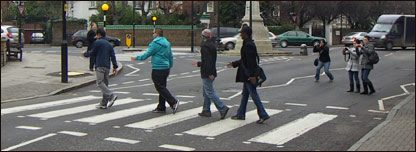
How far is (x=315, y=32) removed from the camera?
54594 millimetres

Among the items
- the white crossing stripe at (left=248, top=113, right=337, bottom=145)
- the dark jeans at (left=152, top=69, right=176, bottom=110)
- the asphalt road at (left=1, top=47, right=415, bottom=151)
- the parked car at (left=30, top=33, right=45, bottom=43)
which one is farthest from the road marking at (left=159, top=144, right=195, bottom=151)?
the parked car at (left=30, top=33, right=45, bottom=43)

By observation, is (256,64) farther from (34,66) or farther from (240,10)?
(240,10)

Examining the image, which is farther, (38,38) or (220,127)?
(38,38)

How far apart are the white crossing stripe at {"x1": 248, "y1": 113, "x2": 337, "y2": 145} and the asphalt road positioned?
15 mm

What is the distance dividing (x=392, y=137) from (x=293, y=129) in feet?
5.76

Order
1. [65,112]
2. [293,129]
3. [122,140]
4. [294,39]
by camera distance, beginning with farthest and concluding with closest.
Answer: [294,39]
[65,112]
[293,129]
[122,140]

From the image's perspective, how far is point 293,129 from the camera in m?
9.15

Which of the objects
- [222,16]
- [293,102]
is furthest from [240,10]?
[293,102]

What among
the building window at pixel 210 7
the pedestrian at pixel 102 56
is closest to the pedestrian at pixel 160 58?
the pedestrian at pixel 102 56

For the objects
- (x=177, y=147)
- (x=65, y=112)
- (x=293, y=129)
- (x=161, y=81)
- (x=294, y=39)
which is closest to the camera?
(x=177, y=147)

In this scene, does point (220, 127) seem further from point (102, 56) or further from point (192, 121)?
point (102, 56)

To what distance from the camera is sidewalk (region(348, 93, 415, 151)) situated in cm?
716

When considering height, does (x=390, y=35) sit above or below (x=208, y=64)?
above

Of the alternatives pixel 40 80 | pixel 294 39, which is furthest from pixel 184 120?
pixel 294 39
